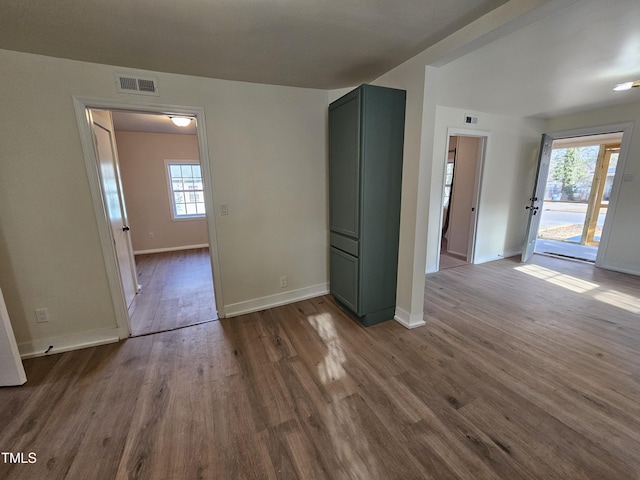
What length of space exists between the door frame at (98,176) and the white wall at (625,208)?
588 cm

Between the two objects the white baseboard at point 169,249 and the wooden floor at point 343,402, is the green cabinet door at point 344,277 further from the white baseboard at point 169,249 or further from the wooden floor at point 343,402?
the white baseboard at point 169,249

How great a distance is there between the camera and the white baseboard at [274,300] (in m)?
2.83

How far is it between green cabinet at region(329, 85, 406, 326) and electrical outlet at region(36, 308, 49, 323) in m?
2.69

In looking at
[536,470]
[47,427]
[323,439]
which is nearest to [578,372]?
[536,470]

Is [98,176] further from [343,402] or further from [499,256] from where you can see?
[499,256]

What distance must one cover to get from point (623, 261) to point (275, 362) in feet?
18.2

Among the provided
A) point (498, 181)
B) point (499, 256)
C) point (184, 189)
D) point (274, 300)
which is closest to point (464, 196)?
point (498, 181)

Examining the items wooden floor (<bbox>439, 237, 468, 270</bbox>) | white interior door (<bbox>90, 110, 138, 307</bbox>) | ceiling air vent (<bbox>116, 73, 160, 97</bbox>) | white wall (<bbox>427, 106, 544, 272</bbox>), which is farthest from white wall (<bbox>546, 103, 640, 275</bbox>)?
white interior door (<bbox>90, 110, 138, 307</bbox>)

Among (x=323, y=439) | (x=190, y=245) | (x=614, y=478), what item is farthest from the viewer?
(x=190, y=245)

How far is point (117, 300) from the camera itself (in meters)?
2.39

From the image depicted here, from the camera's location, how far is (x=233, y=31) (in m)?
1.70

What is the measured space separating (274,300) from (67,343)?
1.89m

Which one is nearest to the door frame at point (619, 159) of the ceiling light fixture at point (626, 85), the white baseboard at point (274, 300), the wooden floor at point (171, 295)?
the ceiling light fixture at point (626, 85)

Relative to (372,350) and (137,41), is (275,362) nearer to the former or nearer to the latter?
(372,350)
